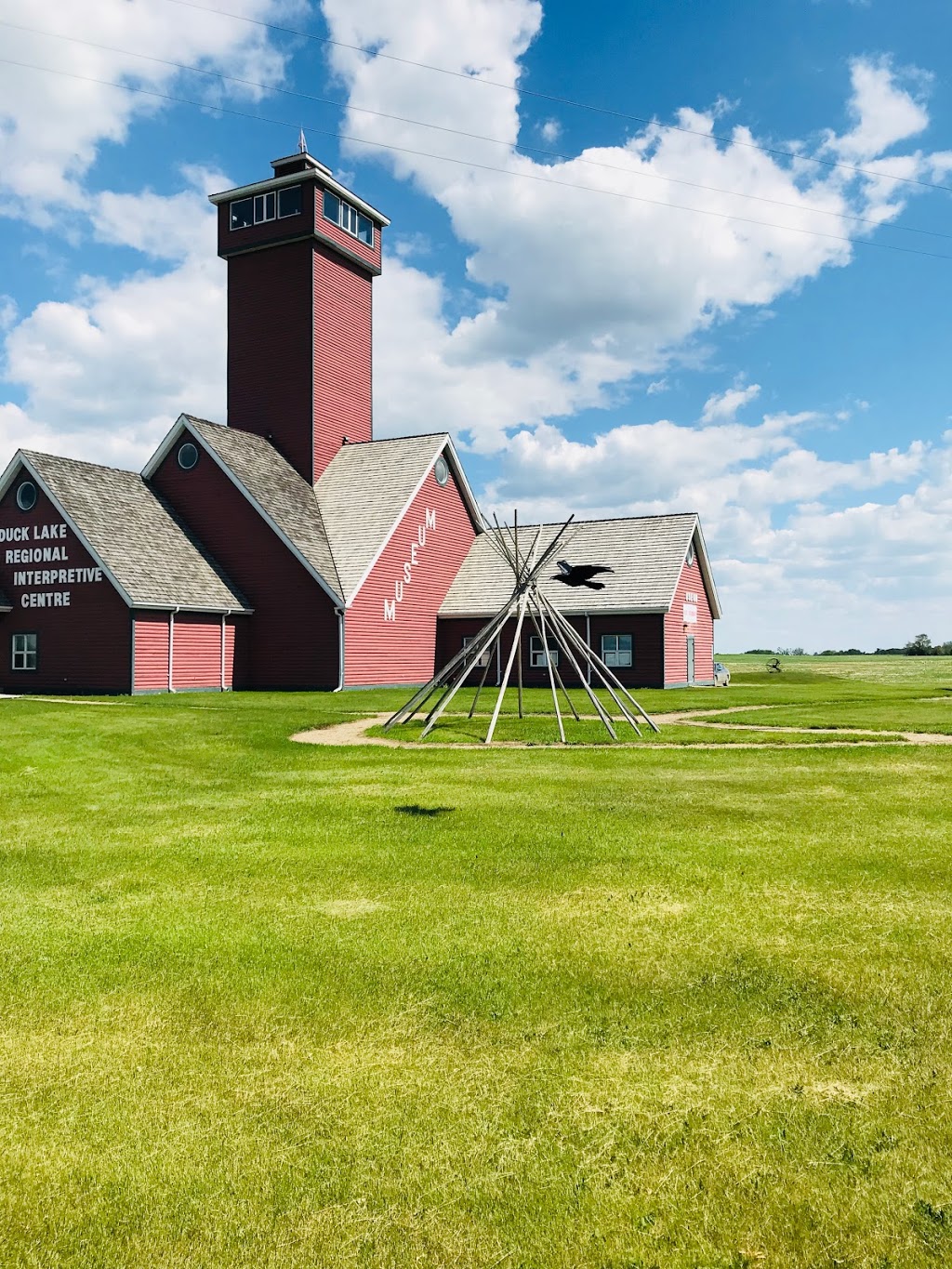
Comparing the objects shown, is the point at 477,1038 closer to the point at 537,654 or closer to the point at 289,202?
the point at 537,654

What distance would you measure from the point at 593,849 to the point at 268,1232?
618cm

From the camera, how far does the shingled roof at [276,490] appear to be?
34.5 m

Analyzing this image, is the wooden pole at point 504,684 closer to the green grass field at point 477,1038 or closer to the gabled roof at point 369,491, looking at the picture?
the green grass field at point 477,1038

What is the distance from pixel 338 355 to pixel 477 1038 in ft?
126

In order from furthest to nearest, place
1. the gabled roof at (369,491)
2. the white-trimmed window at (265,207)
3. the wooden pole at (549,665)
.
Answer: the white-trimmed window at (265,207) < the gabled roof at (369,491) < the wooden pole at (549,665)

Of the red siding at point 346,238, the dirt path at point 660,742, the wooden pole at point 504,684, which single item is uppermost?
the red siding at point 346,238

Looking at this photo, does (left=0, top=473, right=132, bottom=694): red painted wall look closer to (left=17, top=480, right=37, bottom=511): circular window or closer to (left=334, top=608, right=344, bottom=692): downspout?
(left=17, top=480, right=37, bottom=511): circular window

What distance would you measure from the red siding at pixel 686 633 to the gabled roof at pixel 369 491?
10.6 metres

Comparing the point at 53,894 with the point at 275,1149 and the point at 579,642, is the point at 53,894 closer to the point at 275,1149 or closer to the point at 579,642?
the point at 275,1149

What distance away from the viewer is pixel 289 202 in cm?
3978

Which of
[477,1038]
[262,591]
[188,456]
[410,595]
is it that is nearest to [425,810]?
[477,1038]

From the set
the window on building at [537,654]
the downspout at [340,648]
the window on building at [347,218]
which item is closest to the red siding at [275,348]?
the window on building at [347,218]

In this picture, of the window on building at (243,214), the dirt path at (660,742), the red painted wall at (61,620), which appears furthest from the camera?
the window on building at (243,214)

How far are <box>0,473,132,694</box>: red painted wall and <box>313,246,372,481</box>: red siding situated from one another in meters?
11.1
